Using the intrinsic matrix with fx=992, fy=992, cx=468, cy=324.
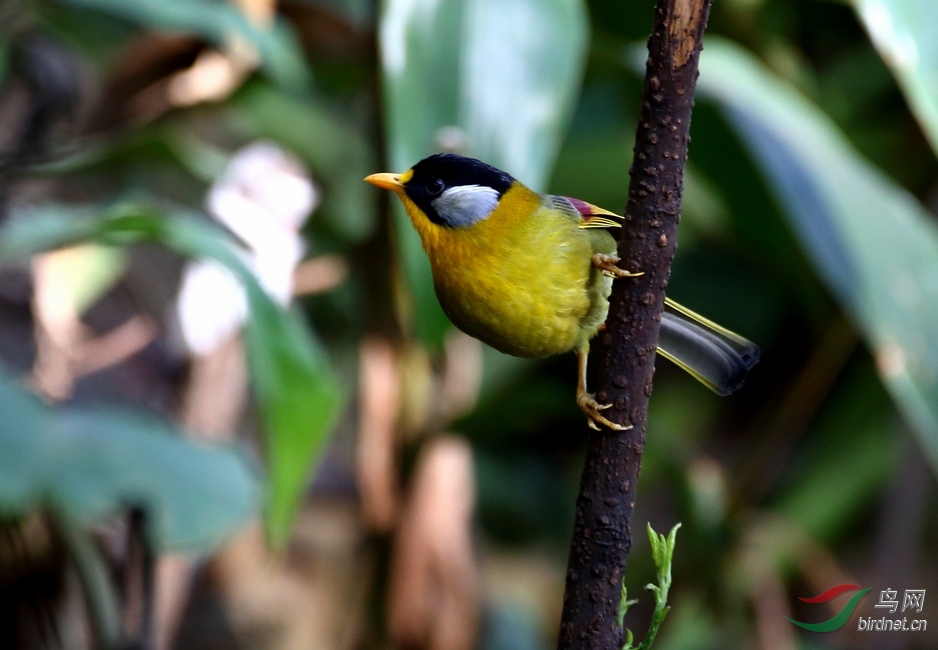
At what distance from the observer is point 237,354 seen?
310 cm

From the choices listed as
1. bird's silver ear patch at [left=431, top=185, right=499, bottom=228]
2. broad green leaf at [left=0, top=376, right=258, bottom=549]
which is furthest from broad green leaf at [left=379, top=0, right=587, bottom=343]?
broad green leaf at [left=0, top=376, right=258, bottom=549]

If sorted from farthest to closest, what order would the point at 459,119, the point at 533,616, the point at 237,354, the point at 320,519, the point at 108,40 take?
the point at 108,40
the point at 320,519
the point at 533,616
the point at 237,354
the point at 459,119

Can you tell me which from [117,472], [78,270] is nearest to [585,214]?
[117,472]

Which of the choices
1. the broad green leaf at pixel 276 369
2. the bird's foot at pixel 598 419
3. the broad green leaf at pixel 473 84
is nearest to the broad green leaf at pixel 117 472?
the broad green leaf at pixel 276 369

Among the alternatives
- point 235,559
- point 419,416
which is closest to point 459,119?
point 419,416

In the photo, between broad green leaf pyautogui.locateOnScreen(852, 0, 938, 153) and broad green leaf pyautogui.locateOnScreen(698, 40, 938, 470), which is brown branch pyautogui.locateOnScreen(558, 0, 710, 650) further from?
broad green leaf pyautogui.locateOnScreen(852, 0, 938, 153)

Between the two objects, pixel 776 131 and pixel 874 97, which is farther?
pixel 874 97

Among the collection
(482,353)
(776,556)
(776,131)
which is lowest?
(482,353)

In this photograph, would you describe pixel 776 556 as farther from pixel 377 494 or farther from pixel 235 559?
pixel 235 559

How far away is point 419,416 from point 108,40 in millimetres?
2550

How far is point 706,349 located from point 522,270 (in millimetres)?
324

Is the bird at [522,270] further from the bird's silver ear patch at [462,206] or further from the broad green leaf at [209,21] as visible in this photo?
the broad green leaf at [209,21]

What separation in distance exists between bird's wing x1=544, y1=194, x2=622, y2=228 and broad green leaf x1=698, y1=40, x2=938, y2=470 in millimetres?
678

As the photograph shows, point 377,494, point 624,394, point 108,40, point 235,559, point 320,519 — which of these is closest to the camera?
point 624,394
